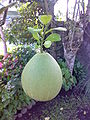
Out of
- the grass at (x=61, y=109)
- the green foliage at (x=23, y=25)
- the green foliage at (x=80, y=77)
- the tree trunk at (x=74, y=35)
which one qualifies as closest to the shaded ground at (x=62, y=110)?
the grass at (x=61, y=109)

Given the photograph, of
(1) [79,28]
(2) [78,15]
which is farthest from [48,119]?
(2) [78,15]

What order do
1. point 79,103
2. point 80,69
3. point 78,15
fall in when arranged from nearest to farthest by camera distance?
point 78,15, point 79,103, point 80,69

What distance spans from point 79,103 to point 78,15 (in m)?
0.89

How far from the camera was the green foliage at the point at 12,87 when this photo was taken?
1292 millimetres

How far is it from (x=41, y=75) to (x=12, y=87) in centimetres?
87

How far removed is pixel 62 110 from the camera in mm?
1569

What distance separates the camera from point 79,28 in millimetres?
1549

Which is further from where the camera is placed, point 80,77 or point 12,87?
point 80,77

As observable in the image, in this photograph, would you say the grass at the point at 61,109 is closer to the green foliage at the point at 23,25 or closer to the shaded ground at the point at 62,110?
the shaded ground at the point at 62,110

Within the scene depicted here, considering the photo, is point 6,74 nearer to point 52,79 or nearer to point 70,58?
point 70,58

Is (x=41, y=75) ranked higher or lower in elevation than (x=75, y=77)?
higher

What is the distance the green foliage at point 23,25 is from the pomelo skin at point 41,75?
1.45 meters

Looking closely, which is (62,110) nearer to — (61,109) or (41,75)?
(61,109)

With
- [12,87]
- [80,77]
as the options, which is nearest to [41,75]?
[12,87]
